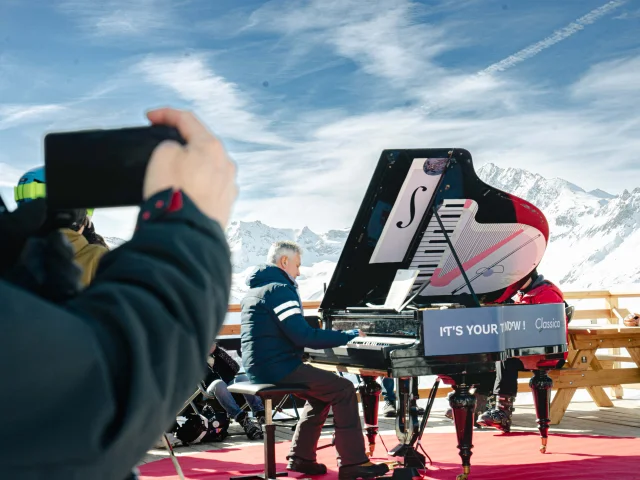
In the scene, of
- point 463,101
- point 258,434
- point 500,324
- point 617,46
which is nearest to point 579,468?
point 500,324

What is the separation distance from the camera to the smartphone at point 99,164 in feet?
1.78

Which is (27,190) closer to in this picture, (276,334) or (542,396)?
(276,334)

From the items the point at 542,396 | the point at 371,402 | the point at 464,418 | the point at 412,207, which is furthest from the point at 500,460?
the point at 412,207

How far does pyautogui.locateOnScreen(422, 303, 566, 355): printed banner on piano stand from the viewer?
4051mm

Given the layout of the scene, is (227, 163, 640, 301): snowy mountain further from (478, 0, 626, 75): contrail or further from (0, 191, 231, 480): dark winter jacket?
(0, 191, 231, 480): dark winter jacket

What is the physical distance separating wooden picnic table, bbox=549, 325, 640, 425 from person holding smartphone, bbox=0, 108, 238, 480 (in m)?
6.15

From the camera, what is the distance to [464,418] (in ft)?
13.9

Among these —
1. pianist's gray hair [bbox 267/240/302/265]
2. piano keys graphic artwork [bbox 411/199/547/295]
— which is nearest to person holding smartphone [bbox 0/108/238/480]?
pianist's gray hair [bbox 267/240/302/265]

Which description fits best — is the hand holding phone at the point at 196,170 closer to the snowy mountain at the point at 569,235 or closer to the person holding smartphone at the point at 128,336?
the person holding smartphone at the point at 128,336

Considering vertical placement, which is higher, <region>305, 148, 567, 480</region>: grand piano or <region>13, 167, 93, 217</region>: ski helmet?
<region>13, 167, 93, 217</region>: ski helmet

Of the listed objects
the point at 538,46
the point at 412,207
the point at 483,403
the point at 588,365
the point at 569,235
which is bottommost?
the point at 569,235

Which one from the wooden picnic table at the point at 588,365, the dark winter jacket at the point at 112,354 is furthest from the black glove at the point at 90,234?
the wooden picnic table at the point at 588,365

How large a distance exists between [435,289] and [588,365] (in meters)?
2.25

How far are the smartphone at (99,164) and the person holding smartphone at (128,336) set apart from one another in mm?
14
